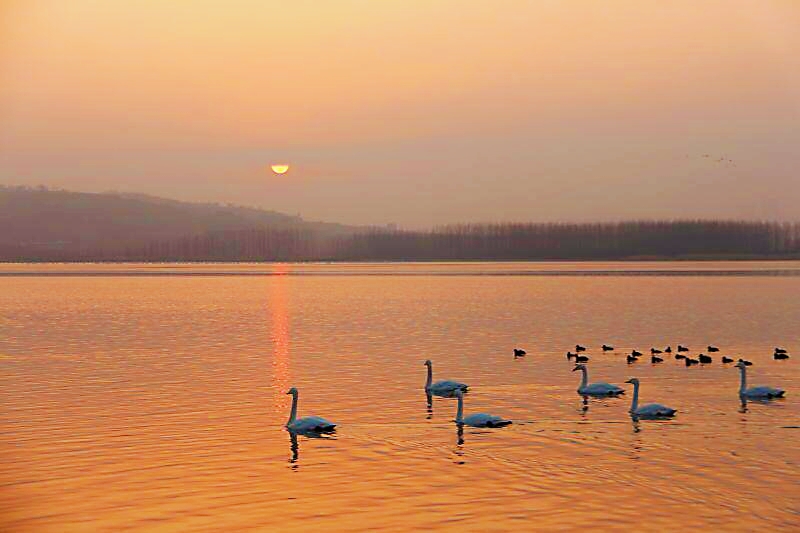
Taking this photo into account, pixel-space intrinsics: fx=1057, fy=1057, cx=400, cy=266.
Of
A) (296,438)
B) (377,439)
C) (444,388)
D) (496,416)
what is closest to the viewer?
(377,439)

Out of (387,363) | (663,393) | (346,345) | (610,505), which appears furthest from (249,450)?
(346,345)

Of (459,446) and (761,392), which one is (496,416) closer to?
(459,446)

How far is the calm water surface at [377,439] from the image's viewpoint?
838 inches

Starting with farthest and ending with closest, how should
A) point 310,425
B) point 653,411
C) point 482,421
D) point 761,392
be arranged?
point 761,392 → point 653,411 → point 482,421 → point 310,425

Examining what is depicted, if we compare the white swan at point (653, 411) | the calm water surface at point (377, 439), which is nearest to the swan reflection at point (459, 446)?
the calm water surface at point (377, 439)

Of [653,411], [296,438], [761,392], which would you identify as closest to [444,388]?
[653,411]

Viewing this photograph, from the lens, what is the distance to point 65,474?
80.2 ft

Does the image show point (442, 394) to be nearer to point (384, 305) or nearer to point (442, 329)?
point (442, 329)

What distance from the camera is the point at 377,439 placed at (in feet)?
94.4

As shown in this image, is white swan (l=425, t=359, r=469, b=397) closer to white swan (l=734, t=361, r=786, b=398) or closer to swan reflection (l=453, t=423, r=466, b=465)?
swan reflection (l=453, t=423, r=466, b=465)

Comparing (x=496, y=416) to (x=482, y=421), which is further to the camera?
(x=496, y=416)

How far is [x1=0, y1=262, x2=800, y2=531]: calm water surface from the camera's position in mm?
21281

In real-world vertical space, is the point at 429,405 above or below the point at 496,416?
below

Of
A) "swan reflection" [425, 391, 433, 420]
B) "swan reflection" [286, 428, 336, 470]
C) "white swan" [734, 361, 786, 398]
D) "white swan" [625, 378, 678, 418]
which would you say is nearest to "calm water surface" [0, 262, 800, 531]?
"swan reflection" [286, 428, 336, 470]
